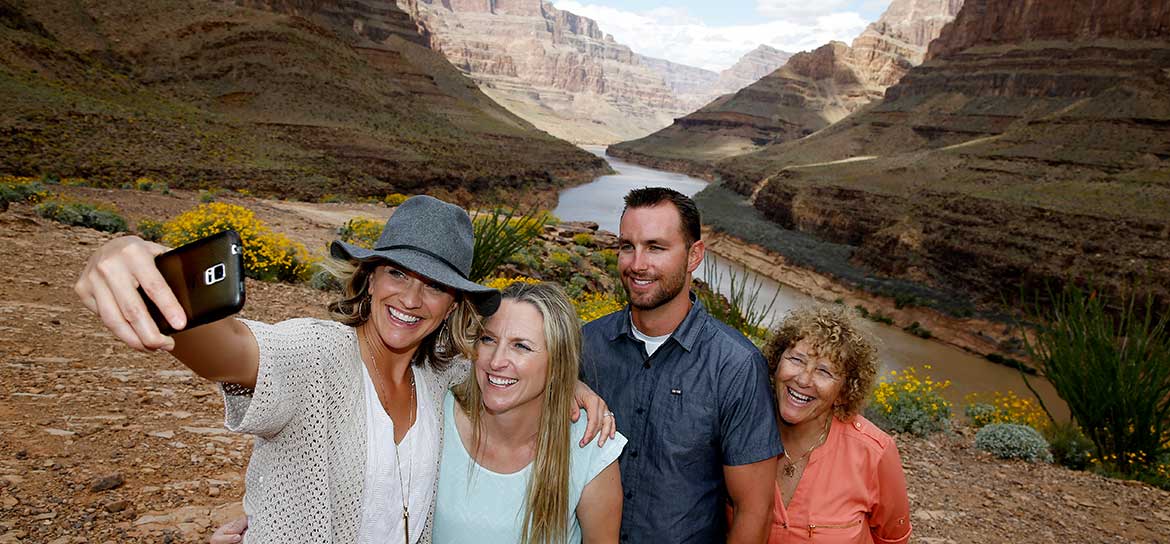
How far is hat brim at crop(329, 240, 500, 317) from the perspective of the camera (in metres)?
1.88

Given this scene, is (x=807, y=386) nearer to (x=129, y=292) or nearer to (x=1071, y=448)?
(x=129, y=292)

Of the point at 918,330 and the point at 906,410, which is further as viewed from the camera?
the point at 918,330

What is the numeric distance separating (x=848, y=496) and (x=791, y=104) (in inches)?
4794

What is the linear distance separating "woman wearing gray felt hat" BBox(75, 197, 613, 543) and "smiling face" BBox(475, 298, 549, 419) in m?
0.07

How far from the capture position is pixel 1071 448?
282 inches

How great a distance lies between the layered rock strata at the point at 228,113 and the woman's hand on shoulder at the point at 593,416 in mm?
21010

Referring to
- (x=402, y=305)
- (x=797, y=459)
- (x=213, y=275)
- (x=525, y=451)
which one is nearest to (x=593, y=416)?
(x=525, y=451)

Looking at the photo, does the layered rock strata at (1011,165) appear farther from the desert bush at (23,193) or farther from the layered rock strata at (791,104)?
the layered rock strata at (791,104)

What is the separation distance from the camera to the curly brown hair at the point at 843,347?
8.59ft

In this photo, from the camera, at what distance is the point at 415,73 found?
70.6 meters

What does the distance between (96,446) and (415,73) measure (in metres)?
72.7

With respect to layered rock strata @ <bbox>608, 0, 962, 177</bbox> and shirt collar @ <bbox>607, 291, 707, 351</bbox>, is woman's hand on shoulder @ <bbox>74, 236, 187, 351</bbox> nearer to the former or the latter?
shirt collar @ <bbox>607, 291, 707, 351</bbox>

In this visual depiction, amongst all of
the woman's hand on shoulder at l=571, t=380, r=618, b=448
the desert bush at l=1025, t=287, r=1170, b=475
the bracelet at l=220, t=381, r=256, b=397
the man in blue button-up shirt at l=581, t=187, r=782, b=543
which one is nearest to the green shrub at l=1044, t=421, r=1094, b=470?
the desert bush at l=1025, t=287, r=1170, b=475

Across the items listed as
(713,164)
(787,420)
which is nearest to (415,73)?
(713,164)
